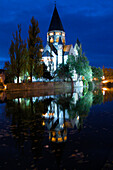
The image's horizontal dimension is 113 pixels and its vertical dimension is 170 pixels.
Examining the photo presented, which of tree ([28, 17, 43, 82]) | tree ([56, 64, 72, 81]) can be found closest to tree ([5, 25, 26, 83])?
tree ([28, 17, 43, 82])

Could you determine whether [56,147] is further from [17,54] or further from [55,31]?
[55,31]

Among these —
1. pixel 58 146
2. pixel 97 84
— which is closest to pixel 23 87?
pixel 58 146

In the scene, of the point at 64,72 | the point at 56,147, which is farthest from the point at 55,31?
the point at 56,147

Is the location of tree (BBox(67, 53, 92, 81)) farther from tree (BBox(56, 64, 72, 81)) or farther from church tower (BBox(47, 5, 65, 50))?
church tower (BBox(47, 5, 65, 50))

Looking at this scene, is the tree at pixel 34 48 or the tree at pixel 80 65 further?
the tree at pixel 80 65

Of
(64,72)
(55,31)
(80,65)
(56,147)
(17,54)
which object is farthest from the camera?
(55,31)

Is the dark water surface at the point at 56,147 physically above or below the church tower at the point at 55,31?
below

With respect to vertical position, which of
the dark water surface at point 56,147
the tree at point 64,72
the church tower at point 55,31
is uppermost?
the church tower at point 55,31

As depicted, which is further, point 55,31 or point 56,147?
point 55,31

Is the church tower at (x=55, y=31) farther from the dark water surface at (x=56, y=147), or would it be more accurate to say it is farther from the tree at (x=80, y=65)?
the dark water surface at (x=56, y=147)

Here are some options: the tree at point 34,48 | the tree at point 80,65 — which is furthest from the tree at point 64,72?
the tree at point 34,48

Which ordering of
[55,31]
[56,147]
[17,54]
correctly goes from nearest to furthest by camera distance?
1. [56,147]
2. [17,54]
3. [55,31]

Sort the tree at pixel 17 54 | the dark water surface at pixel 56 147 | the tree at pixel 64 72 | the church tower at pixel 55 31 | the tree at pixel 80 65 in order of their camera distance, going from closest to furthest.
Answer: the dark water surface at pixel 56 147
the tree at pixel 17 54
the tree at pixel 64 72
the tree at pixel 80 65
the church tower at pixel 55 31

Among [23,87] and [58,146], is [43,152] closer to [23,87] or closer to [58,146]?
[58,146]
